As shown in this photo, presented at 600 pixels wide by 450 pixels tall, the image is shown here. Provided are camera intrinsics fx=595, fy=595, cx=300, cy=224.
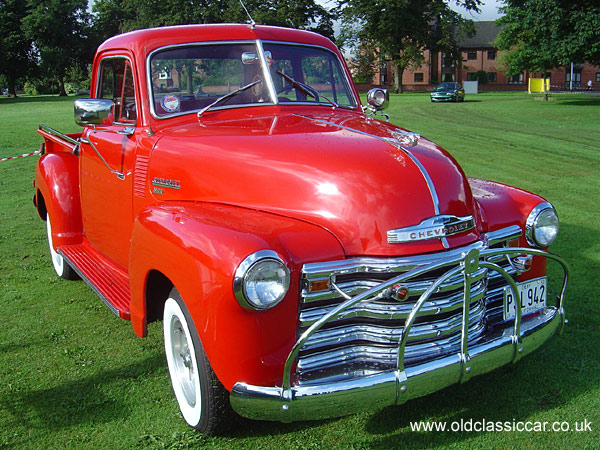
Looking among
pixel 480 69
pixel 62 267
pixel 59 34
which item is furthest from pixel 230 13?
pixel 62 267

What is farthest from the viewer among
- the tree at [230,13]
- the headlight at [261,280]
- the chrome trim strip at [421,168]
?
the tree at [230,13]

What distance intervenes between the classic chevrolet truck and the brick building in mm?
64385

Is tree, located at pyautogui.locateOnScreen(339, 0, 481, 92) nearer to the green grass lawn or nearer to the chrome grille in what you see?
the green grass lawn

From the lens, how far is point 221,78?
3918 millimetres

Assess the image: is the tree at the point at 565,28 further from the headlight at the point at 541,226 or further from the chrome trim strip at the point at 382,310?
the chrome trim strip at the point at 382,310

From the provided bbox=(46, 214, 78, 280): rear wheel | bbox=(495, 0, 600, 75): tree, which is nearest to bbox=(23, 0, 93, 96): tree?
bbox=(495, 0, 600, 75): tree

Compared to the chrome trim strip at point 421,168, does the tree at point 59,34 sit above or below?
above

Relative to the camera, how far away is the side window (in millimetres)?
3973

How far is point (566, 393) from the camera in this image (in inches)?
127

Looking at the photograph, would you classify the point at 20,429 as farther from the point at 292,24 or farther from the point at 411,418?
the point at 292,24

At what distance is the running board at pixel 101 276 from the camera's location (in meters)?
3.64

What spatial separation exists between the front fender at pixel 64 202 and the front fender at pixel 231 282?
254cm

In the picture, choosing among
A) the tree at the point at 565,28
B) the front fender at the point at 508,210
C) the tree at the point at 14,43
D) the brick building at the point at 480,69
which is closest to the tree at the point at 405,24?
the brick building at the point at 480,69

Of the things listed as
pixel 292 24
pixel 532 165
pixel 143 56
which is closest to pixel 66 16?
pixel 292 24
